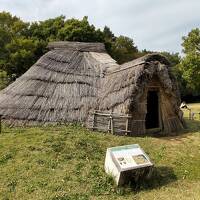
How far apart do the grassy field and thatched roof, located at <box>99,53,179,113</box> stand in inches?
61.3

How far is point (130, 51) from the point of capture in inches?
1563

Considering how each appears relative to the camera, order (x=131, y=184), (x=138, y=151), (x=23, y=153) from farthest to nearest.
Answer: (x=23, y=153) → (x=138, y=151) → (x=131, y=184)

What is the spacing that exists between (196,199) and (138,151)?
2010 millimetres

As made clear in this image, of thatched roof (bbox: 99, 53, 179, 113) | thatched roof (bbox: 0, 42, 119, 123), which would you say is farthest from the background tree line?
thatched roof (bbox: 99, 53, 179, 113)

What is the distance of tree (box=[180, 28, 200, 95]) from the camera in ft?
100

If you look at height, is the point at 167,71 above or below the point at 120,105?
above

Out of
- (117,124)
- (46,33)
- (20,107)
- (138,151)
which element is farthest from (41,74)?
(46,33)

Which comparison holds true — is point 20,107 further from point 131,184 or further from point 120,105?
point 131,184

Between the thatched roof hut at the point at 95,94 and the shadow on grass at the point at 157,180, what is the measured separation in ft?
11.4

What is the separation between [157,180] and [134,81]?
4771 millimetres

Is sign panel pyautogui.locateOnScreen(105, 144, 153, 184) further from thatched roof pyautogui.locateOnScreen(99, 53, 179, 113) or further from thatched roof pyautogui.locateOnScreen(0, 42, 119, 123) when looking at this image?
thatched roof pyautogui.locateOnScreen(0, 42, 119, 123)

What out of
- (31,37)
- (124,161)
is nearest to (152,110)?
(124,161)

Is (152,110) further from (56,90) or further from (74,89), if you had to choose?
(56,90)

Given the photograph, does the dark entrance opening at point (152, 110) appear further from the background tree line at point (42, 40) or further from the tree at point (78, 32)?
the tree at point (78, 32)
